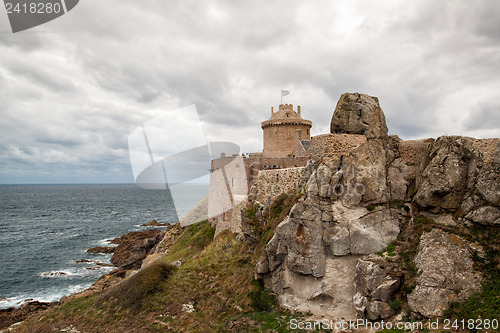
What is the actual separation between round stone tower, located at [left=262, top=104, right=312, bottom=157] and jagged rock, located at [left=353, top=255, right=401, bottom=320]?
19.1 meters

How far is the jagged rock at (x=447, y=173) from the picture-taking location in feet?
51.5

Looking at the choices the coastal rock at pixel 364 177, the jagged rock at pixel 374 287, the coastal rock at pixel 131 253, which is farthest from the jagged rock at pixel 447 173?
the coastal rock at pixel 131 253

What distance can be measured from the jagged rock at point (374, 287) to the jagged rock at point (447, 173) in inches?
168

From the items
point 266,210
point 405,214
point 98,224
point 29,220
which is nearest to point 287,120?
point 266,210

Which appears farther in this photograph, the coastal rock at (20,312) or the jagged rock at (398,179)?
the coastal rock at (20,312)

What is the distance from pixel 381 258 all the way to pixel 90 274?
125 feet

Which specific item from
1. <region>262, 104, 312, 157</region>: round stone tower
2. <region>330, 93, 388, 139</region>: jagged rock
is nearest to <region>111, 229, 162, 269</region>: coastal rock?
<region>262, 104, 312, 157</region>: round stone tower

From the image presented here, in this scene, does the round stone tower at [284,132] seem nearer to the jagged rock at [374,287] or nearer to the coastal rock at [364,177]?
the coastal rock at [364,177]

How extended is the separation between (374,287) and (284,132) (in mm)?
21510

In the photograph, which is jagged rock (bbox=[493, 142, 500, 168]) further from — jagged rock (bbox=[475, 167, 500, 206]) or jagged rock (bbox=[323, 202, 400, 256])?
jagged rock (bbox=[323, 202, 400, 256])

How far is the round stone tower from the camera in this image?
34.1 metres

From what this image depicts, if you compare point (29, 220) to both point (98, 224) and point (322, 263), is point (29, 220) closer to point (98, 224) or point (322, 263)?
point (98, 224)

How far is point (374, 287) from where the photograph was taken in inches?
600

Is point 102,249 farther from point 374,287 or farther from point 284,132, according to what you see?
point 374,287
